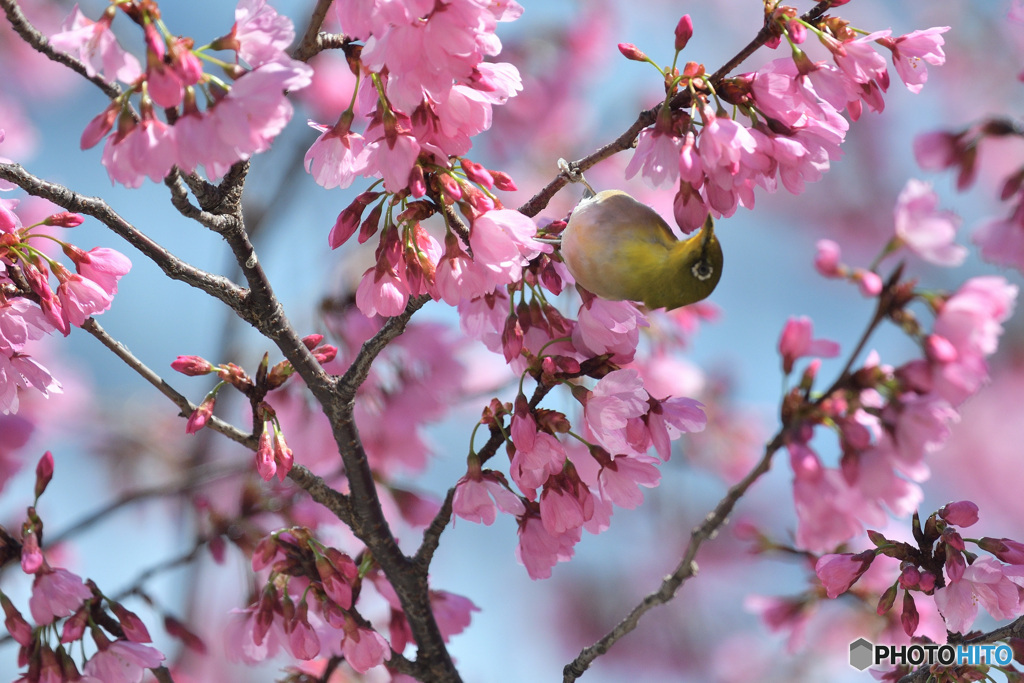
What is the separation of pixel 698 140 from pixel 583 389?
388mm

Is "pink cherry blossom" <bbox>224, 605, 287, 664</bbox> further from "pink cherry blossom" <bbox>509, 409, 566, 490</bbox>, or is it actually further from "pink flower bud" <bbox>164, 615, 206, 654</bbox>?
"pink cherry blossom" <bbox>509, 409, 566, 490</bbox>

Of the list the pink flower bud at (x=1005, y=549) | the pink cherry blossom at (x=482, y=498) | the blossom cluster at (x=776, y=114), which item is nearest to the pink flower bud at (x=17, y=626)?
the pink cherry blossom at (x=482, y=498)

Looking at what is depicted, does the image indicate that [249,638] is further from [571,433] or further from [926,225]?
[926,225]

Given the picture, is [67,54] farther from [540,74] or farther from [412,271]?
[540,74]

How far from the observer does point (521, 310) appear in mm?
1293

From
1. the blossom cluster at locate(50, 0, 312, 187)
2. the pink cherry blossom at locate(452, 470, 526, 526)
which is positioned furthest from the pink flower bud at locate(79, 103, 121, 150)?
Answer: the pink cherry blossom at locate(452, 470, 526, 526)

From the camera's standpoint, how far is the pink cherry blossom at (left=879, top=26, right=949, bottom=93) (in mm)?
1204

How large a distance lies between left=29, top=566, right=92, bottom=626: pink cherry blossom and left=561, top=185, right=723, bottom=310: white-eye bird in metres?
0.95

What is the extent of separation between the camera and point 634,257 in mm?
1211

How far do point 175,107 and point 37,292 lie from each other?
1.26 feet

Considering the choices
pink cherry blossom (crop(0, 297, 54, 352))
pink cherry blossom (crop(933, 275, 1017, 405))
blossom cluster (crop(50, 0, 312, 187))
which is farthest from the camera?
pink cherry blossom (crop(933, 275, 1017, 405))

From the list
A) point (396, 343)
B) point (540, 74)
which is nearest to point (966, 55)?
point (540, 74)

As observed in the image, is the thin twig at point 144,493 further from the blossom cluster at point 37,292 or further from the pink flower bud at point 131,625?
the blossom cluster at point 37,292

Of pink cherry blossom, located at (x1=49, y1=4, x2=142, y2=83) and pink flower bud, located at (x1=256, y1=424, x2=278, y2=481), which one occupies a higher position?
pink cherry blossom, located at (x1=49, y1=4, x2=142, y2=83)
